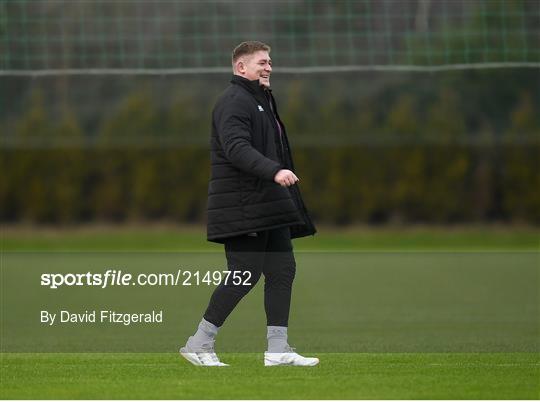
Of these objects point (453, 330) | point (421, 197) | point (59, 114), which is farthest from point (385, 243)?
point (453, 330)

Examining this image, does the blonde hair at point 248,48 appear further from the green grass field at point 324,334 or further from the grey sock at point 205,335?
the green grass field at point 324,334

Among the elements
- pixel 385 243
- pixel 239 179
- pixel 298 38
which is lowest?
pixel 385 243

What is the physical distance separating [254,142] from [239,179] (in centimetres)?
23

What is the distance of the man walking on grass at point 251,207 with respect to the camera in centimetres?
739

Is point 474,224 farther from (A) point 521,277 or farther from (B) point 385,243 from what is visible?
(A) point 521,277

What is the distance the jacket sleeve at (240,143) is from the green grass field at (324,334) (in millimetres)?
1091

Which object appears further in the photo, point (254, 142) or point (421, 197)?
point (421, 197)

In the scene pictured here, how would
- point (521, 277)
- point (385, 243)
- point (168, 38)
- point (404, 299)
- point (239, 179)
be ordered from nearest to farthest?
point (239, 179) → point (404, 299) → point (521, 277) → point (168, 38) → point (385, 243)

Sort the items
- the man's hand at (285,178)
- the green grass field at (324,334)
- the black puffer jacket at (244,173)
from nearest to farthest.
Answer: the green grass field at (324,334)
the man's hand at (285,178)
the black puffer jacket at (244,173)

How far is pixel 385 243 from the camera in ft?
86.5

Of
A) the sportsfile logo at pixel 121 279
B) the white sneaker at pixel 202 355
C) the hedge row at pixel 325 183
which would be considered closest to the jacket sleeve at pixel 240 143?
the white sneaker at pixel 202 355

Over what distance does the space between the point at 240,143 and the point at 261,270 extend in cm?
72

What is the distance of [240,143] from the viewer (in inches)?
289

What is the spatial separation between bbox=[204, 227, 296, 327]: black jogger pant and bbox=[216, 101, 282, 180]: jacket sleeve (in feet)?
1.37
